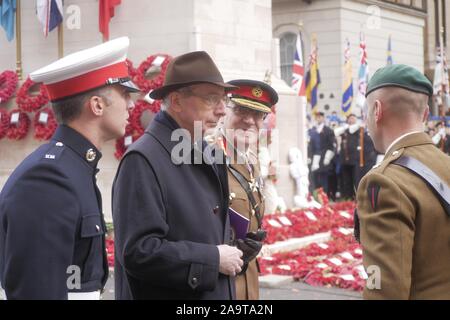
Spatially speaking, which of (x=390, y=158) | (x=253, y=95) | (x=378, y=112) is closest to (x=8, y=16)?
(x=253, y=95)

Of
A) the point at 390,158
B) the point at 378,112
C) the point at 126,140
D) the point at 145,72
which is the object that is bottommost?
the point at 390,158

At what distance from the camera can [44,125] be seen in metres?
12.6

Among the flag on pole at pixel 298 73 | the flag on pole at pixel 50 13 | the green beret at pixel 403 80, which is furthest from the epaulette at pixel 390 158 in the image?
the flag on pole at pixel 298 73

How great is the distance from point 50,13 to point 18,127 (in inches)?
75.8

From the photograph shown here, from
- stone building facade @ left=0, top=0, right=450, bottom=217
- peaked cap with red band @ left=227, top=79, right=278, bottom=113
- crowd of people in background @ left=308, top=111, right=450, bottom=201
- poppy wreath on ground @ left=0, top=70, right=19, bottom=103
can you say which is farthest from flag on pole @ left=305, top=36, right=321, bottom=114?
peaked cap with red band @ left=227, top=79, right=278, bottom=113

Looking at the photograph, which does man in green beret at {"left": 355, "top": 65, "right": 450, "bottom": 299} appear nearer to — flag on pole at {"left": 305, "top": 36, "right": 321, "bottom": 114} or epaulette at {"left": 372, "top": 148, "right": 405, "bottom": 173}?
epaulette at {"left": 372, "top": 148, "right": 405, "bottom": 173}

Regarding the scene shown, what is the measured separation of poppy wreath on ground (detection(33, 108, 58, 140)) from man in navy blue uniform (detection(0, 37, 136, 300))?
371 inches

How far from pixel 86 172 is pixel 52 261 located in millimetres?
438

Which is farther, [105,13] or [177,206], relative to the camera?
[105,13]

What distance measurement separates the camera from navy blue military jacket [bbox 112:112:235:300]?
124 inches

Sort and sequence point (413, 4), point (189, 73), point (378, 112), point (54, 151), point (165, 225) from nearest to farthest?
1. point (54, 151)
2. point (378, 112)
3. point (165, 225)
4. point (189, 73)
5. point (413, 4)

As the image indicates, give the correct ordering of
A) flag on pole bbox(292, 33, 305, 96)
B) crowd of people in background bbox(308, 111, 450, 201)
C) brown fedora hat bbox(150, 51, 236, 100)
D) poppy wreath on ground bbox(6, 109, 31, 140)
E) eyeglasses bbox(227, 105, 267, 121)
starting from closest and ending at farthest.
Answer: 1. brown fedora hat bbox(150, 51, 236, 100)
2. eyeglasses bbox(227, 105, 267, 121)
3. poppy wreath on ground bbox(6, 109, 31, 140)
4. flag on pole bbox(292, 33, 305, 96)
5. crowd of people in background bbox(308, 111, 450, 201)

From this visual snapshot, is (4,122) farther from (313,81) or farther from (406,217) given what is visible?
(313,81)

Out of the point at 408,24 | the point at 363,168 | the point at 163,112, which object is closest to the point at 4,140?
the point at 363,168
